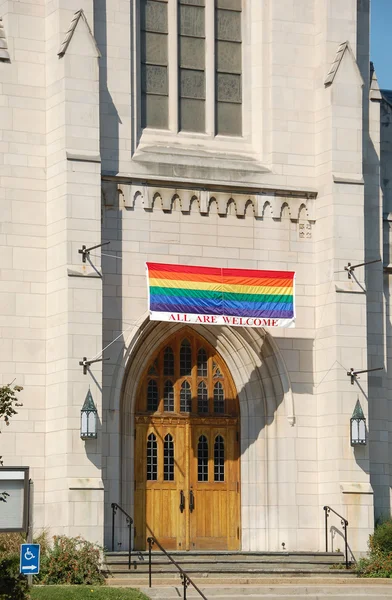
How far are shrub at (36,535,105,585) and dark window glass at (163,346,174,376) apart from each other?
184 inches

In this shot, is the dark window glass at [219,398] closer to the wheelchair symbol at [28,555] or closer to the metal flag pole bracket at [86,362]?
the metal flag pole bracket at [86,362]

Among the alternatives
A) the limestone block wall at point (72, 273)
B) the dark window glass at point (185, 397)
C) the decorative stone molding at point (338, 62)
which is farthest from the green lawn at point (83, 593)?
the decorative stone molding at point (338, 62)

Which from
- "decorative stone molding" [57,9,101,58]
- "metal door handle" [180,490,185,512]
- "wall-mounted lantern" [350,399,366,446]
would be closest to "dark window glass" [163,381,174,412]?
"metal door handle" [180,490,185,512]

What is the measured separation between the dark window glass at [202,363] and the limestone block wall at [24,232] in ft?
11.5

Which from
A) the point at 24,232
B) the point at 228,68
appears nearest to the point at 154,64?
the point at 228,68

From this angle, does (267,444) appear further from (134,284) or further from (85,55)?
(85,55)

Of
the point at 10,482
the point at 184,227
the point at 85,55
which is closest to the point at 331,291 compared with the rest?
the point at 184,227

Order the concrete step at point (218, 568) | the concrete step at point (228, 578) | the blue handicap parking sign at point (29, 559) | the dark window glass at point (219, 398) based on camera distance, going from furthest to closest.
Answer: the dark window glass at point (219, 398), the concrete step at point (218, 568), the concrete step at point (228, 578), the blue handicap parking sign at point (29, 559)

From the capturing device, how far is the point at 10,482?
1622 cm

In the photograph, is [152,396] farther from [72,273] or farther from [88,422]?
[72,273]

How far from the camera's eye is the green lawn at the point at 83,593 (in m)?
21.8

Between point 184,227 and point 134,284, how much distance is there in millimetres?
1572

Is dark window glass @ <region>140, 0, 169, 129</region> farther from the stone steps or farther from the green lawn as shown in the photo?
the green lawn

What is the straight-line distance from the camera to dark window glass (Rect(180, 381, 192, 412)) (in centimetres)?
2855
